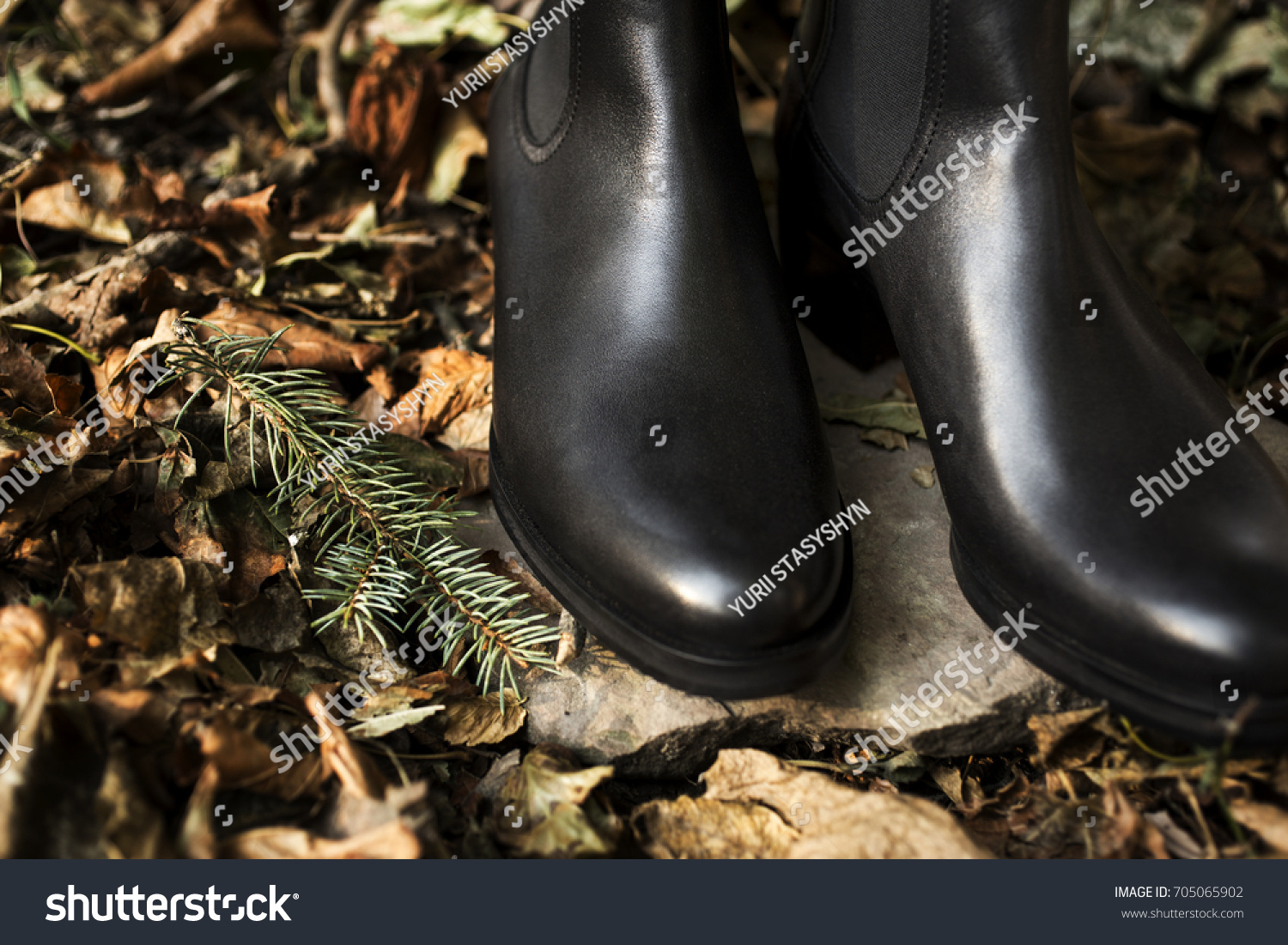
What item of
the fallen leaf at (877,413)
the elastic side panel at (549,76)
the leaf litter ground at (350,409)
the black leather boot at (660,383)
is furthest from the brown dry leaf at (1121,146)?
the elastic side panel at (549,76)

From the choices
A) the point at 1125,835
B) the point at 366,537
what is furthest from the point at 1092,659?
the point at 366,537

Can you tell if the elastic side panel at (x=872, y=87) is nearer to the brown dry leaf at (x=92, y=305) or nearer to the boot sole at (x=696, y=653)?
the boot sole at (x=696, y=653)

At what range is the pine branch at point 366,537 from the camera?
0.88 meters

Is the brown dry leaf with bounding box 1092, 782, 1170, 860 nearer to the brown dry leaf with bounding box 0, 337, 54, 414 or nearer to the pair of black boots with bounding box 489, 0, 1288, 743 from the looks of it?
the pair of black boots with bounding box 489, 0, 1288, 743

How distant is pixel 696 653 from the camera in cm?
81

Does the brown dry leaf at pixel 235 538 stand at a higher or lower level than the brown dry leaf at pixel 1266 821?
higher

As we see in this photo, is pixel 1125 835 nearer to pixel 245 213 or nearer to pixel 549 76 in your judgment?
pixel 549 76

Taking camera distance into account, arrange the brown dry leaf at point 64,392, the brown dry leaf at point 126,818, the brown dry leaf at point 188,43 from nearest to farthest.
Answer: the brown dry leaf at point 126,818 → the brown dry leaf at point 64,392 → the brown dry leaf at point 188,43

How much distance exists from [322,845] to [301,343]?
66cm

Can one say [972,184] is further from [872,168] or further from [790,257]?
[790,257]

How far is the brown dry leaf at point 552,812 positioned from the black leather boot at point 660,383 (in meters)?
0.12

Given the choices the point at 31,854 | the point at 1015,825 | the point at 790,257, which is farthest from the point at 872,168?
the point at 31,854

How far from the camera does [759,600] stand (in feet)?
2.57

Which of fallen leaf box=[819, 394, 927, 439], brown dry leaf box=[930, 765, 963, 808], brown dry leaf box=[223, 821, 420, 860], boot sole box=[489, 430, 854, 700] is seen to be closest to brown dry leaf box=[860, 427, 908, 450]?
fallen leaf box=[819, 394, 927, 439]
